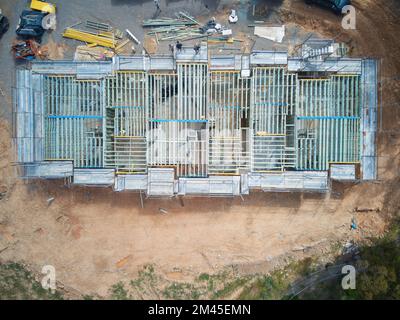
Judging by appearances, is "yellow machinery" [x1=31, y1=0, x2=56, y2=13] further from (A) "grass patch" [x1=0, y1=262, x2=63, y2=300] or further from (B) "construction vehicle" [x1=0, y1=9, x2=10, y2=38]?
(A) "grass patch" [x1=0, y1=262, x2=63, y2=300]

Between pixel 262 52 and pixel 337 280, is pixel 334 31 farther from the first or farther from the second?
pixel 337 280

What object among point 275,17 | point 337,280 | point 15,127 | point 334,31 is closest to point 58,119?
point 15,127

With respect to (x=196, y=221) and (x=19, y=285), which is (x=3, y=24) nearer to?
(x=19, y=285)

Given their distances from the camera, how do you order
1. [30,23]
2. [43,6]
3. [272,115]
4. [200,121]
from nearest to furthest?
[200,121]
[272,115]
[30,23]
[43,6]

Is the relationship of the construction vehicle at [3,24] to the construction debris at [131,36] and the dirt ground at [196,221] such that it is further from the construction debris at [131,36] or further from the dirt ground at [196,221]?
the construction debris at [131,36]

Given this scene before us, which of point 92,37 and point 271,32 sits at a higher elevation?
point 271,32

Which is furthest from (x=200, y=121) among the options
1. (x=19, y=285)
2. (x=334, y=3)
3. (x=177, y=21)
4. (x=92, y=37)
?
(x=19, y=285)
